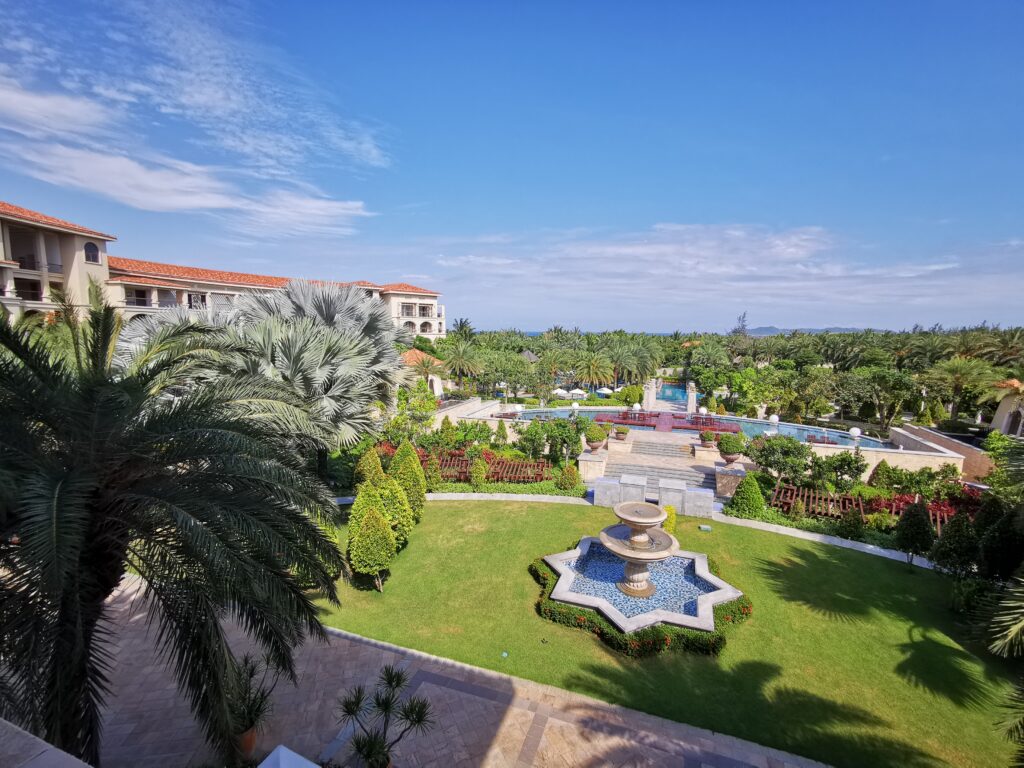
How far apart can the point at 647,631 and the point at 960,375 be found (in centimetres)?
3411

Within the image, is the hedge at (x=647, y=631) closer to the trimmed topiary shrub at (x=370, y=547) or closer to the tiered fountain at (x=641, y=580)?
the tiered fountain at (x=641, y=580)

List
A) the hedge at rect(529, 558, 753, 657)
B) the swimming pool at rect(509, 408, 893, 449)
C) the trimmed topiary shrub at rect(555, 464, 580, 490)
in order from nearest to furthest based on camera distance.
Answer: the hedge at rect(529, 558, 753, 657) < the trimmed topiary shrub at rect(555, 464, 580, 490) < the swimming pool at rect(509, 408, 893, 449)

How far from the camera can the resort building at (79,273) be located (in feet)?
96.9

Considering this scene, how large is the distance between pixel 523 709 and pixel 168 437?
22.1ft

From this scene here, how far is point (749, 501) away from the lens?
15469 mm

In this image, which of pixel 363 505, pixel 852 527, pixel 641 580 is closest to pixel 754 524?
pixel 852 527

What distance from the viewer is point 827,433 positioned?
90.8 ft

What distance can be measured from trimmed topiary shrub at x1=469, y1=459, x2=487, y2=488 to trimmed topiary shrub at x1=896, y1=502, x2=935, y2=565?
1298 cm

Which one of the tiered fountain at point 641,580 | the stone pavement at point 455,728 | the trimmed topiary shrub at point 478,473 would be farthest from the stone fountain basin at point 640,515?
the trimmed topiary shrub at point 478,473

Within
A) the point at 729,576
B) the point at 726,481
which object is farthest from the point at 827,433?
the point at 729,576

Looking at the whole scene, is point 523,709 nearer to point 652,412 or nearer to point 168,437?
point 168,437

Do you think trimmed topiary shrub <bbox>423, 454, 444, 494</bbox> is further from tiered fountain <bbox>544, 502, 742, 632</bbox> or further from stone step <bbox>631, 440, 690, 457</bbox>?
stone step <bbox>631, 440, 690, 457</bbox>

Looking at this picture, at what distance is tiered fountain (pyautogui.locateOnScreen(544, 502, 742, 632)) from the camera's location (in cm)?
1013

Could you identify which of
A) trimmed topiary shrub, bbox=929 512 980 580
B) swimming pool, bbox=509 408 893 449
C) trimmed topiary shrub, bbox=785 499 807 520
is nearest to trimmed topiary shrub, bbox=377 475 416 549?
trimmed topiary shrub, bbox=785 499 807 520
